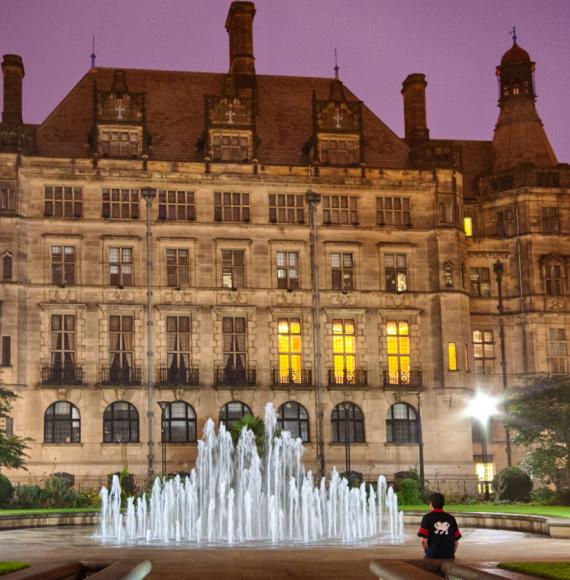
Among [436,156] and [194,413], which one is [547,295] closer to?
[436,156]

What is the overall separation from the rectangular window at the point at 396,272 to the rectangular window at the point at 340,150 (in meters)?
5.79

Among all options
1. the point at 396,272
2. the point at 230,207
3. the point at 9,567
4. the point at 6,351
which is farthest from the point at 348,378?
the point at 9,567

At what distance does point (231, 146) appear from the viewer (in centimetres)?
6219

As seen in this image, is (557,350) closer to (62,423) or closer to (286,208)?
A: (286,208)

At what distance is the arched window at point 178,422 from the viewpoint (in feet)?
191

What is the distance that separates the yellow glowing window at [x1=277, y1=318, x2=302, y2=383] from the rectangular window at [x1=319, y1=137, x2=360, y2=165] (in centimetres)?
943

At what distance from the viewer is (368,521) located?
38.8m

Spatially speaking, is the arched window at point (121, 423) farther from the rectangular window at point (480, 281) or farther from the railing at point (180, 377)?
the rectangular window at point (480, 281)

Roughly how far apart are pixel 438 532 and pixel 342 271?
44778 mm

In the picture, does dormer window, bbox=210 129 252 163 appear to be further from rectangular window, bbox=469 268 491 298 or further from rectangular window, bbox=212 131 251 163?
rectangular window, bbox=469 268 491 298

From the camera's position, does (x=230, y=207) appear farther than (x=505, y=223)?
No

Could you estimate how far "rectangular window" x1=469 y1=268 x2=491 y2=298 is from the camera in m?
65.4

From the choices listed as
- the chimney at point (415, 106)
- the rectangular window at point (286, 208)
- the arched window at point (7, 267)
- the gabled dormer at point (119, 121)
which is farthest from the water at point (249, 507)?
the chimney at point (415, 106)

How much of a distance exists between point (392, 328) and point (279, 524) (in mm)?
26805
